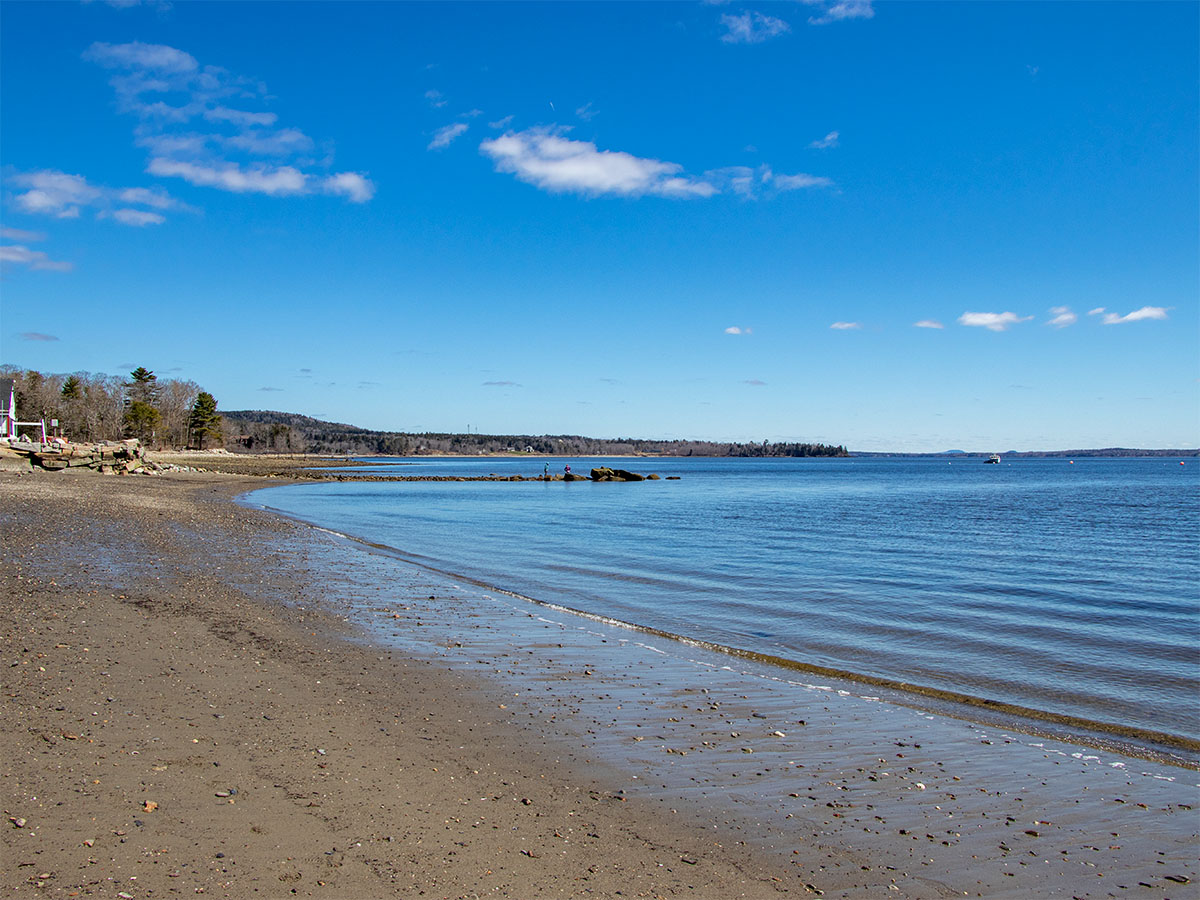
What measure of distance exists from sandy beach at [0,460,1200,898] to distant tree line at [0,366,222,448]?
108 meters

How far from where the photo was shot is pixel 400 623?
12.8 m

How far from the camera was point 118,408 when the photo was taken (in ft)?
394

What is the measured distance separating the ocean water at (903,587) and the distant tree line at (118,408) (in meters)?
82.1

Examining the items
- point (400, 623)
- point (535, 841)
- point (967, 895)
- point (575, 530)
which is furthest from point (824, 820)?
point (575, 530)

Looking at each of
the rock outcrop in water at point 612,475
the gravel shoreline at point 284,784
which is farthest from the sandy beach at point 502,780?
the rock outcrop in water at point 612,475

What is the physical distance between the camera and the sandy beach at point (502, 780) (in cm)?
488

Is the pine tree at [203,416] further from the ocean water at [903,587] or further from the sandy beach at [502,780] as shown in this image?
the sandy beach at [502,780]

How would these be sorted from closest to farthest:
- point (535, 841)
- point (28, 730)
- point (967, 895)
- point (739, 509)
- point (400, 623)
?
1. point (967, 895)
2. point (535, 841)
3. point (28, 730)
4. point (400, 623)
5. point (739, 509)

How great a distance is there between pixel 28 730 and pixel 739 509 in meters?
45.3

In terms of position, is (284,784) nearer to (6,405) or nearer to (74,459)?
(74,459)

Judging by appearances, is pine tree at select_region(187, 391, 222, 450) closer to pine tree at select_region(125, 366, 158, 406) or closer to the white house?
pine tree at select_region(125, 366, 158, 406)

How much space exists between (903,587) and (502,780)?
15421 mm

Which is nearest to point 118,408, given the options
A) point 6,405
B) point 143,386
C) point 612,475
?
point 143,386

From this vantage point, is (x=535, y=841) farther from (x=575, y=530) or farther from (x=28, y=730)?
(x=575, y=530)
